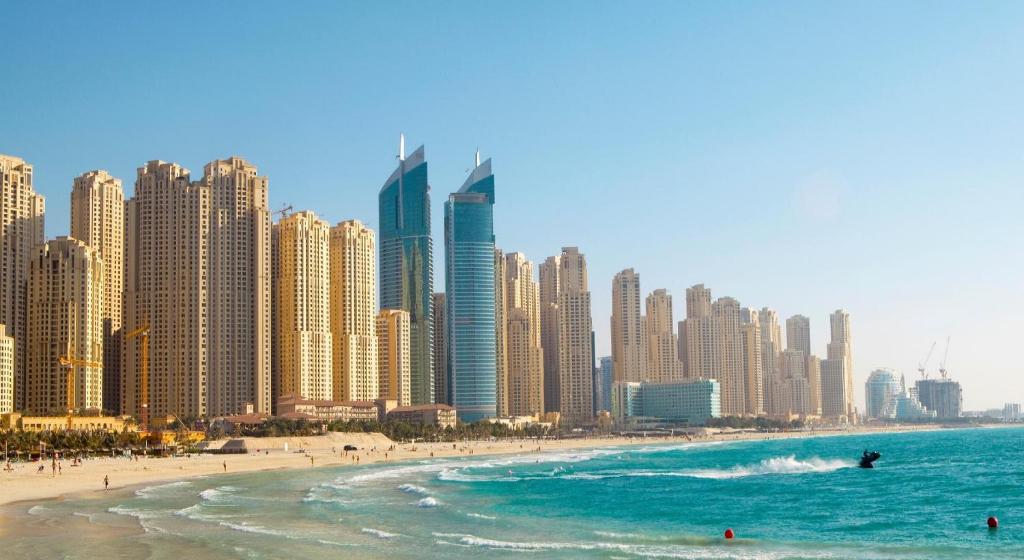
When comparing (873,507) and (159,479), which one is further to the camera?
(159,479)

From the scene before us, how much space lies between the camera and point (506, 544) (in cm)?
5069

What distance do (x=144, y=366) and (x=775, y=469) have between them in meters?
115

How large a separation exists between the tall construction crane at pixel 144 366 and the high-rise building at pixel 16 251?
1812cm

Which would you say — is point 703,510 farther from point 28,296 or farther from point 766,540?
point 28,296

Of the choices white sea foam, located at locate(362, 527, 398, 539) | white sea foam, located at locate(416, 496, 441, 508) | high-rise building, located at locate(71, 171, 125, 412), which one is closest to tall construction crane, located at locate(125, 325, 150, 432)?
high-rise building, located at locate(71, 171, 125, 412)

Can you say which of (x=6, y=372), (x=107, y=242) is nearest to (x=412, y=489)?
(x=6, y=372)

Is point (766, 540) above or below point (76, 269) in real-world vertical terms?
below

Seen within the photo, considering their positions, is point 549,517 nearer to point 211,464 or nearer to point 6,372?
point 211,464

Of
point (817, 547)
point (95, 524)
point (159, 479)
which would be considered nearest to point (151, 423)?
point (159, 479)

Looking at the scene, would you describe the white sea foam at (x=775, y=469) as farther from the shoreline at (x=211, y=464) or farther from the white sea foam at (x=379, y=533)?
the white sea foam at (x=379, y=533)

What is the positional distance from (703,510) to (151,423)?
132844mm

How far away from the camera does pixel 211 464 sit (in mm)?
123750

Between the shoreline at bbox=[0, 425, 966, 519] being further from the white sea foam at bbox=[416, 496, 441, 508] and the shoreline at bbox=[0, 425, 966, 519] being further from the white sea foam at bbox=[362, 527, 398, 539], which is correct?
the white sea foam at bbox=[416, 496, 441, 508]

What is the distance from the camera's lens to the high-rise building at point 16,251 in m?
172
